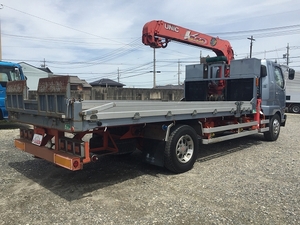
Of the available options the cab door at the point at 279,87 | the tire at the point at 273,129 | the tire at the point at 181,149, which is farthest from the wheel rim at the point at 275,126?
the tire at the point at 181,149

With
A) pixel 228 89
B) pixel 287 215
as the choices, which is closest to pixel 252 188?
pixel 287 215

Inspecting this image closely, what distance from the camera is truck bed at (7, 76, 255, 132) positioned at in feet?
11.9

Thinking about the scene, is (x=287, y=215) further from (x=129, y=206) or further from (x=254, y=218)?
(x=129, y=206)

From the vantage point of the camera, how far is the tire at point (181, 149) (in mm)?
4984

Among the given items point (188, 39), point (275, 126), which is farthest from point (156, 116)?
point (275, 126)

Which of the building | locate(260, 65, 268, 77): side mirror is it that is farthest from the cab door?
the building

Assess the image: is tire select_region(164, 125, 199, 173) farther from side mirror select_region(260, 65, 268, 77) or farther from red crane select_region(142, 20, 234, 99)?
side mirror select_region(260, 65, 268, 77)

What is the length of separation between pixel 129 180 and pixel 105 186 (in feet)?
1.62

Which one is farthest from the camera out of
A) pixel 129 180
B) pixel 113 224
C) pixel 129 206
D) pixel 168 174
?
pixel 168 174

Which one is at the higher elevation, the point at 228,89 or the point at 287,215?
the point at 228,89

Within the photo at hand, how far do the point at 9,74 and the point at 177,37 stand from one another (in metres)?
7.98

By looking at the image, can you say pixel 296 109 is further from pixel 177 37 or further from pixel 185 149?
pixel 185 149

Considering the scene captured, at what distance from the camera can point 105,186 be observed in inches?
180

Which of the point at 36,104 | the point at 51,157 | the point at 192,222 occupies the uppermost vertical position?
the point at 36,104
